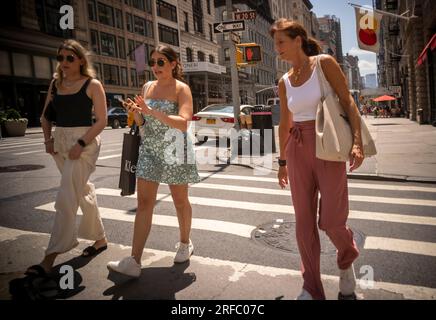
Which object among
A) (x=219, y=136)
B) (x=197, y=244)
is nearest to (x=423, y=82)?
(x=219, y=136)

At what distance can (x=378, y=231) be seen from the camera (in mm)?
4566

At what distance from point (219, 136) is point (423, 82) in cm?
1405

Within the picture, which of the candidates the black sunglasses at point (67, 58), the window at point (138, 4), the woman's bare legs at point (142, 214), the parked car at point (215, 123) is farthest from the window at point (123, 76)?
the woman's bare legs at point (142, 214)

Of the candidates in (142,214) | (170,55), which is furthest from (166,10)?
(142,214)

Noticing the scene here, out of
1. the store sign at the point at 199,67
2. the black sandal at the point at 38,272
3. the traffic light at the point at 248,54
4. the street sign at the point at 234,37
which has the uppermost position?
the store sign at the point at 199,67

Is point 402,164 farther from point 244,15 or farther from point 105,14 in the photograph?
point 105,14

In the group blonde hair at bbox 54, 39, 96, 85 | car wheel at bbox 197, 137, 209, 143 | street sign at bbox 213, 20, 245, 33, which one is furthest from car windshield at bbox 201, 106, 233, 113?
blonde hair at bbox 54, 39, 96, 85

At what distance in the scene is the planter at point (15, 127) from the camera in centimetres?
2094

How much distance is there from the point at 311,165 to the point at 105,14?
45355 mm

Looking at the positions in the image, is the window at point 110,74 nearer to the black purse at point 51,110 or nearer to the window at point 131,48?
the window at point 131,48

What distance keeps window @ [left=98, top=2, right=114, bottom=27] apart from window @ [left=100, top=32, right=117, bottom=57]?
57.9 inches

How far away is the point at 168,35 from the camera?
5219cm

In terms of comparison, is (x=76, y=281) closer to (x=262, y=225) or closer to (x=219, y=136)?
(x=262, y=225)

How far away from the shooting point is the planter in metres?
20.9
